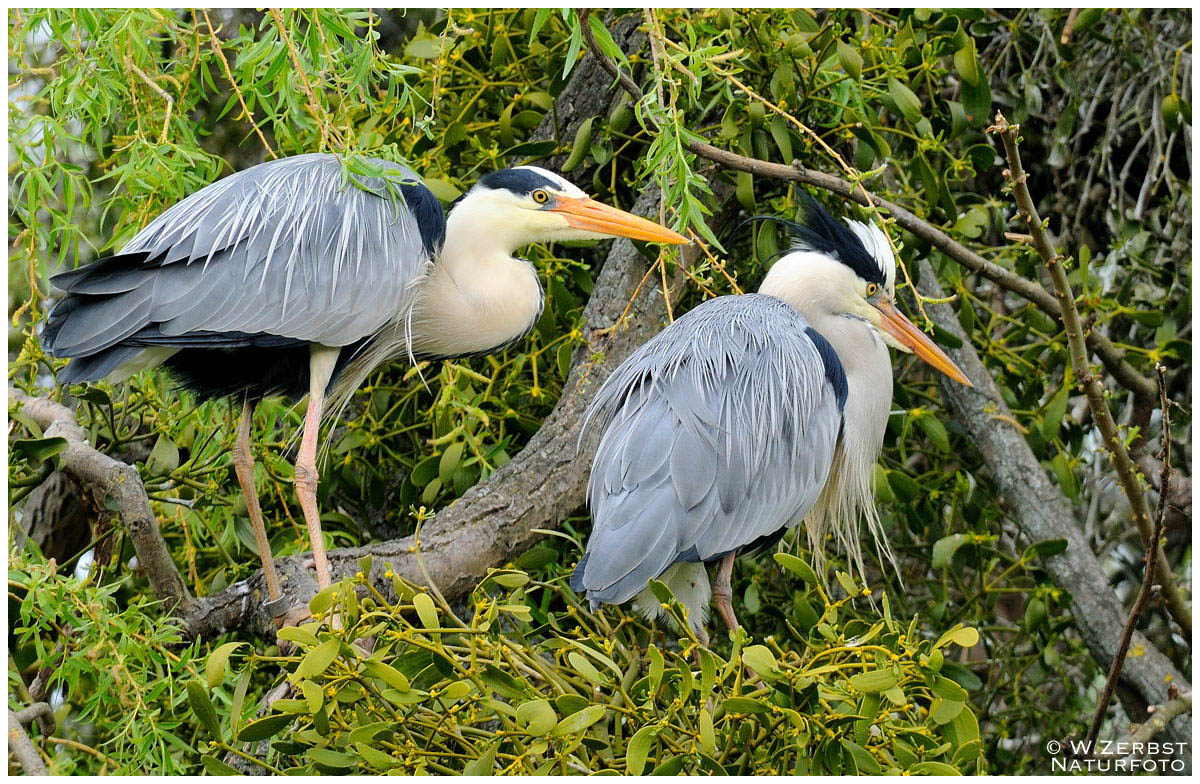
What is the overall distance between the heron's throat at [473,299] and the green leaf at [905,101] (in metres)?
0.64

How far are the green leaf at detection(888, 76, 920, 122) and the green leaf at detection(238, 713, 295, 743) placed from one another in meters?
1.30

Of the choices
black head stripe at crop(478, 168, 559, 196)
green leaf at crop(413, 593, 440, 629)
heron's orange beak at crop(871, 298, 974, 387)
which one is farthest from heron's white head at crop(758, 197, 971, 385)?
green leaf at crop(413, 593, 440, 629)

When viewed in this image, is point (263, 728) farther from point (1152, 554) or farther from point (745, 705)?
point (1152, 554)

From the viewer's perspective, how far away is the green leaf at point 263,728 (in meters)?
1.35

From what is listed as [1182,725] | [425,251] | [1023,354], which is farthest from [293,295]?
[1182,725]

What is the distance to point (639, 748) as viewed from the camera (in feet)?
4.34

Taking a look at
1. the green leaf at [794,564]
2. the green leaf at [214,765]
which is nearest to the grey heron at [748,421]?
the green leaf at [794,564]

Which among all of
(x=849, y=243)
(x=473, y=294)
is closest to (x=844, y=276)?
(x=849, y=243)

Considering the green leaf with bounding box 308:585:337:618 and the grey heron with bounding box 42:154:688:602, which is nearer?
the green leaf with bounding box 308:585:337:618

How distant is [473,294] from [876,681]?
3.27ft

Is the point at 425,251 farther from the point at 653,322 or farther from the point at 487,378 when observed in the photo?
the point at 653,322

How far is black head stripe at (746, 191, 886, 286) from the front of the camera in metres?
2.18

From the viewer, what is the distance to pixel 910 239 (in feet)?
6.86

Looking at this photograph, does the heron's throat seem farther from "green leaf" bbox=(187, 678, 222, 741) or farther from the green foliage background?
"green leaf" bbox=(187, 678, 222, 741)
